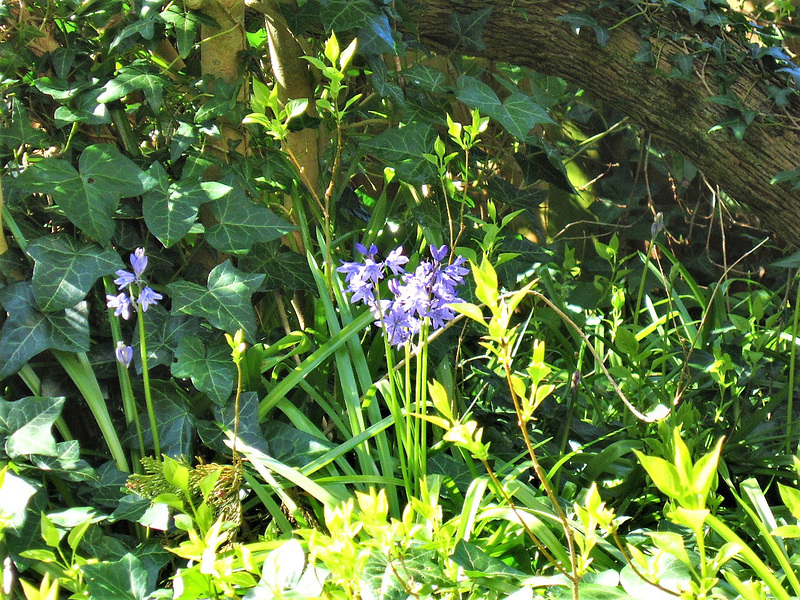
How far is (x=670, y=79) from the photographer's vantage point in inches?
64.5

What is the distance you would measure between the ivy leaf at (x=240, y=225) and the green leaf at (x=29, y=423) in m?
0.35

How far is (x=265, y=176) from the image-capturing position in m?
1.34

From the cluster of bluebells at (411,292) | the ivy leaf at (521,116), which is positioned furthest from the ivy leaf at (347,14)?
the cluster of bluebells at (411,292)

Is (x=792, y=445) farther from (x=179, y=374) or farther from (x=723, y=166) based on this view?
(x=179, y=374)

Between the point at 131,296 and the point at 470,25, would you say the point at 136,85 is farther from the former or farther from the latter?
the point at 470,25

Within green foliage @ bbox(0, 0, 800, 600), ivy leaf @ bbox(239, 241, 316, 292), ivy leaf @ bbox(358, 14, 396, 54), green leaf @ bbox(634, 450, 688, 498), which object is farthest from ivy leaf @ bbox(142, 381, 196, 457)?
green leaf @ bbox(634, 450, 688, 498)

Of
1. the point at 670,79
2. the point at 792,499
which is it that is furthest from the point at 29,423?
the point at 670,79

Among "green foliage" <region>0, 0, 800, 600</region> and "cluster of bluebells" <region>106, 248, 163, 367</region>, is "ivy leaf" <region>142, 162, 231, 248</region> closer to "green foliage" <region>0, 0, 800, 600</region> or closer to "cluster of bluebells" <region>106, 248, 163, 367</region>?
"green foliage" <region>0, 0, 800, 600</region>

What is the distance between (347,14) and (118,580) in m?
0.92

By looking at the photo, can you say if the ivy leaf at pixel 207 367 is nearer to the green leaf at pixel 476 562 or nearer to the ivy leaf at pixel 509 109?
the green leaf at pixel 476 562

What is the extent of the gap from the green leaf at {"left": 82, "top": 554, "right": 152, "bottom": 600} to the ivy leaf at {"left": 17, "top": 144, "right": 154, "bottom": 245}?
50 centimetres

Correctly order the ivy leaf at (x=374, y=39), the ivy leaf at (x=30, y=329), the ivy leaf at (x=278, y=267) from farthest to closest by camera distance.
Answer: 1. the ivy leaf at (x=278, y=267)
2. the ivy leaf at (x=374, y=39)
3. the ivy leaf at (x=30, y=329)

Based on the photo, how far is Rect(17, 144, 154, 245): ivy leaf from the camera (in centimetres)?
117

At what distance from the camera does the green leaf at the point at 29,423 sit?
3.58 feet
